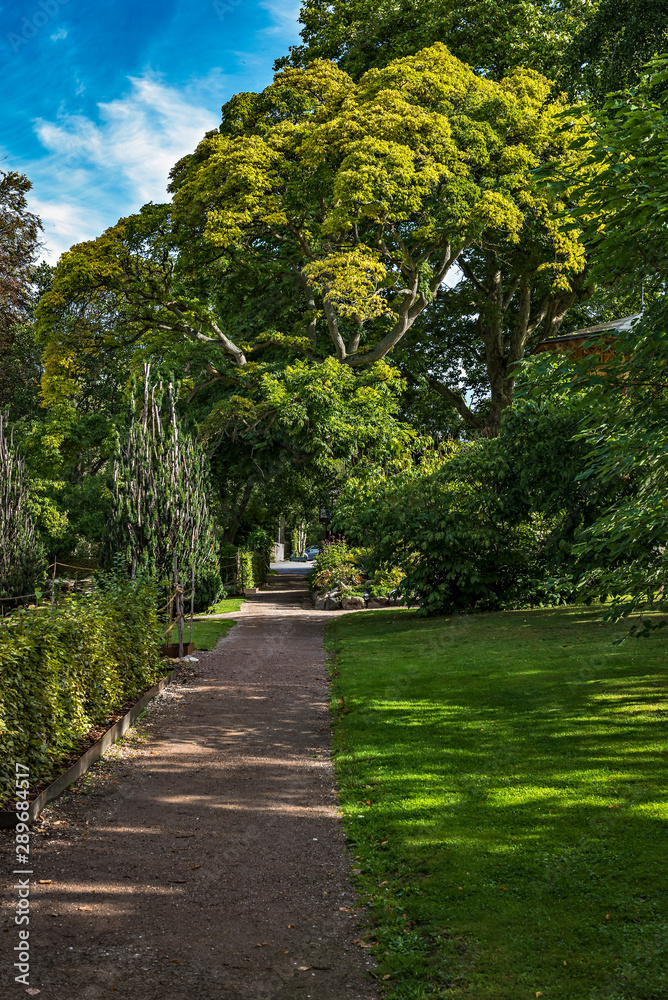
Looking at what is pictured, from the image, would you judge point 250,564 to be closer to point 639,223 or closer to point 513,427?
point 513,427

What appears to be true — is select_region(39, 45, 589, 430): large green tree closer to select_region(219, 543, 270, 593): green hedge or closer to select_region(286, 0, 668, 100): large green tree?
select_region(286, 0, 668, 100): large green tree

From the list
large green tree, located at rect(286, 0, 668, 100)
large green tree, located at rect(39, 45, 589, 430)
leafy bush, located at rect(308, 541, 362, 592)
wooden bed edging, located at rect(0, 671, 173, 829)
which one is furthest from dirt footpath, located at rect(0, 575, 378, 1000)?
large green tree, located at rect(286, 0, 668, 100)

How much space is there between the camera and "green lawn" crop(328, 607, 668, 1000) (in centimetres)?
383

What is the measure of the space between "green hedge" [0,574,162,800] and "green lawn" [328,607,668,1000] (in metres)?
2.59

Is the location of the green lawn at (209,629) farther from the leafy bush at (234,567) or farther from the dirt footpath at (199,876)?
the dirt footpath at (199,876)

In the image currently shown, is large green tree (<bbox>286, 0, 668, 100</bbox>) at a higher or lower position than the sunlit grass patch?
higher

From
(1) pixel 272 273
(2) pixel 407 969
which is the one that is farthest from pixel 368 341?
(2) pixel 407 969

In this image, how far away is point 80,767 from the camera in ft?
22.9

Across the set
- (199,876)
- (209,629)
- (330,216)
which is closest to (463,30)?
(330,216)

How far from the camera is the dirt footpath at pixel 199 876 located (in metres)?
3.82

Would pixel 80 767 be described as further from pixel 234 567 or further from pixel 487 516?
pixel 234 567

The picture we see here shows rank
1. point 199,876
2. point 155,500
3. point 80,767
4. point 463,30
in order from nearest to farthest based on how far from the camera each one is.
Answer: point 199,876, point 80,767, point 155,500, point 463,30

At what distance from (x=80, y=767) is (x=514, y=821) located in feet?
12.7

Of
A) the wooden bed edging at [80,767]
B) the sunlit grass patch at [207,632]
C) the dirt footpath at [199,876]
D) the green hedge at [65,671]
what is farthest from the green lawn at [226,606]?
the dirt footpath at [199,876]
